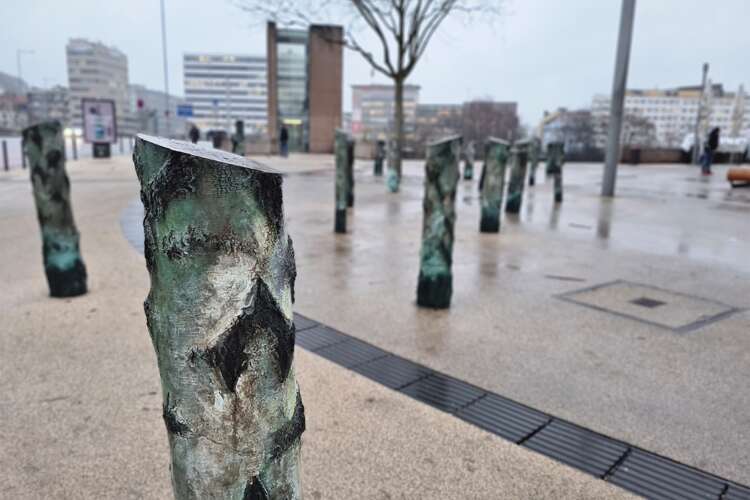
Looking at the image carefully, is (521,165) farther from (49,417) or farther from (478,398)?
(49,417)

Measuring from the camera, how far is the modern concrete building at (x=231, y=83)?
14750 centimetres

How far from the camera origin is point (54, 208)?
4590 mm

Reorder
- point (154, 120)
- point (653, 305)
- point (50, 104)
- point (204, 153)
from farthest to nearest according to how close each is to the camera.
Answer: point (50, 104) → point (154, 120) → point (653, 305) → point (204, 153)

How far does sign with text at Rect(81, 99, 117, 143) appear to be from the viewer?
2538 cm

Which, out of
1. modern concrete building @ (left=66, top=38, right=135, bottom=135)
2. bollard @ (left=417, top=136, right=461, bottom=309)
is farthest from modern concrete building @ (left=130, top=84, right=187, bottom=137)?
modern concrete building @ (left=66, top=38, right=135, bottom=135)

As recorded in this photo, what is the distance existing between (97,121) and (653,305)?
26.2 metres

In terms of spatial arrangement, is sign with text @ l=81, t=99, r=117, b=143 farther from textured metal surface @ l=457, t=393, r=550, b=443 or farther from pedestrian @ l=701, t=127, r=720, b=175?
textured metal surface @ l=457, t=393, r=550, b=443

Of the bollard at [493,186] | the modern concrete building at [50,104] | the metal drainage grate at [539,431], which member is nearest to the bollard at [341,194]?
the bollard at [493,186]

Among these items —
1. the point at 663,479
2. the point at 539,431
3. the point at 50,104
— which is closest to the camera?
the point at 663,479

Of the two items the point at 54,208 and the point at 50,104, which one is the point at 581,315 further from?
the point at 50,104

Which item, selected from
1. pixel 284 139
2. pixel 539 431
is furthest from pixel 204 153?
pixel 284 139

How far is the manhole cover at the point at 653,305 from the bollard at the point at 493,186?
301 cm

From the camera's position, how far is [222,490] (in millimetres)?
1371

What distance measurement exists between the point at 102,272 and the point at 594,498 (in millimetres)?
5044
